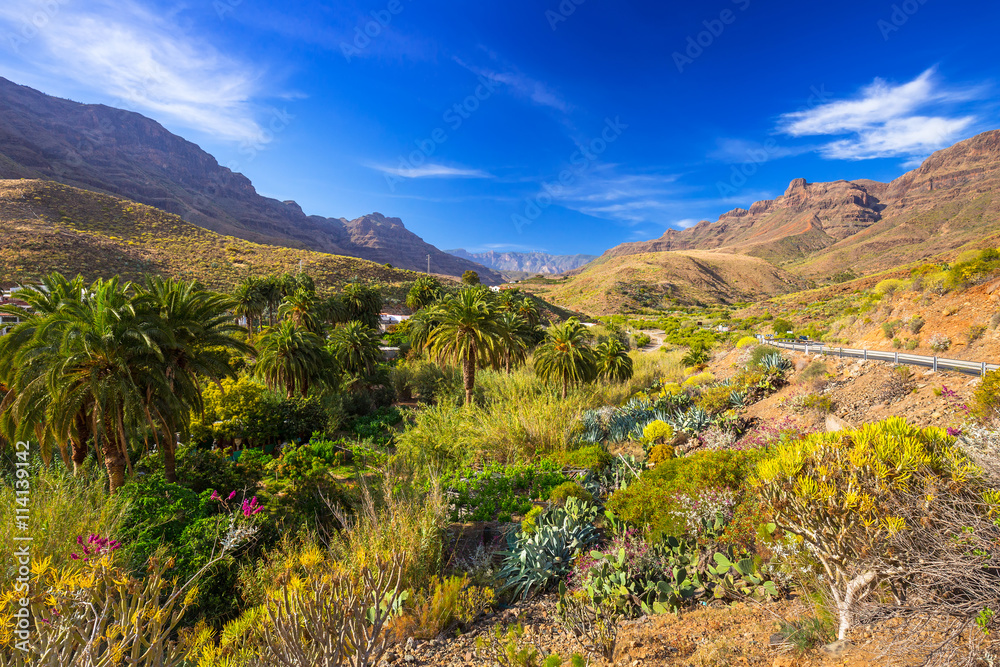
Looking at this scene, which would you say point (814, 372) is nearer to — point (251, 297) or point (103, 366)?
point (103, 366)

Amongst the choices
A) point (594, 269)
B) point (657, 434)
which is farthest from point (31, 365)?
point (594, 269)

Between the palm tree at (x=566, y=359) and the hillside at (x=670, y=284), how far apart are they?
6931 centimetres

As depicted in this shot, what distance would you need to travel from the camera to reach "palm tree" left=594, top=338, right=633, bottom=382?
79.0 ft

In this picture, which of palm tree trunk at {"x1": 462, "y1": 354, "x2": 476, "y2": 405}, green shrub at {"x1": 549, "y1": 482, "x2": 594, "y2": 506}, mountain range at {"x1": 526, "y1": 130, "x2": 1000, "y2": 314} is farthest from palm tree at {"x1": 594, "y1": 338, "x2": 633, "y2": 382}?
mountain range at {"x1": 526, "y1": 130, "x2": 1000, "y2": 314}

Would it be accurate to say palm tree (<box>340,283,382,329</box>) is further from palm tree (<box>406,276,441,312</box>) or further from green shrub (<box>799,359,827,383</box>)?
green shrub (<box>799,359,827,383</box>)

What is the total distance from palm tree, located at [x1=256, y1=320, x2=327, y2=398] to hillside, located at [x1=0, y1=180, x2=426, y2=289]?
37789 millimetres

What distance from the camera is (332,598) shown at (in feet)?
11.6

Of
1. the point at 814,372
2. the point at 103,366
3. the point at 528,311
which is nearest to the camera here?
the point at 103,366

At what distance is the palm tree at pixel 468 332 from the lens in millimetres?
19422

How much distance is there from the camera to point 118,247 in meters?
54.8

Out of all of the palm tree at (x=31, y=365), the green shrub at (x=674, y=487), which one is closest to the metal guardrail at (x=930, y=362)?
the green shrub at (x=674, y=487)

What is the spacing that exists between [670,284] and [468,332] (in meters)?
98.1

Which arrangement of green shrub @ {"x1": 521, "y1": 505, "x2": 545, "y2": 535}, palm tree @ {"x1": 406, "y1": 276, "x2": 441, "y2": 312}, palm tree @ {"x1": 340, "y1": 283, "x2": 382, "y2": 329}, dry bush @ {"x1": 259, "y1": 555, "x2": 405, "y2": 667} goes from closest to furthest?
1. dry bush @ {"x1": 259, "y1": 555, "x2": 405, "y2": 667}
2. green shrub @ {"x1": 521, "y1": 505, "x2": 545, "y2": 535}
3. palm tree @ {"x1": 340, "y1": 283, "x2": 382, "y2": 329}
4. palm tree @ {"x1": 406, "y1": 276, "x2": 441, "y2": 312}

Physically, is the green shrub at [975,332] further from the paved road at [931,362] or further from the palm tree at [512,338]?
the palm tree at [512,338]
